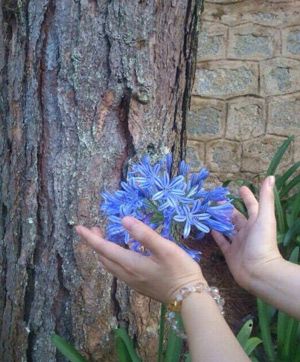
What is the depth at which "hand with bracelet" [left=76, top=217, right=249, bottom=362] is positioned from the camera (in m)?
1.17

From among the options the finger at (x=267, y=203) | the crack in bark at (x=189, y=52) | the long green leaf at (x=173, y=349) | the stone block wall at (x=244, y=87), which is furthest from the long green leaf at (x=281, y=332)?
the stone block wall at (x=244, y=87)

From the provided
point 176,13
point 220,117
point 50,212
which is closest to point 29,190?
point 50,212

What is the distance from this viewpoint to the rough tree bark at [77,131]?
174 centimetres

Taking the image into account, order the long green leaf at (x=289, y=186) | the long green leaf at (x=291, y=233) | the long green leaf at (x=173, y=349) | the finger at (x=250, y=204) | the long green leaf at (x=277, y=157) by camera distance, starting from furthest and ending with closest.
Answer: the long green leaf at (x=289, y=186) < the long green leaf at (x=277, y=157) < the long green leaf at (x=291, y=233) < the long green leaf at (x=173, y=349) < the finger at (x=250, y=204)

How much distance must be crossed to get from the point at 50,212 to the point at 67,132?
9.3 inches

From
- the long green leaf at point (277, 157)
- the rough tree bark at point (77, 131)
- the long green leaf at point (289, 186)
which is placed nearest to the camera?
the rough tree bark at point (77, 131)

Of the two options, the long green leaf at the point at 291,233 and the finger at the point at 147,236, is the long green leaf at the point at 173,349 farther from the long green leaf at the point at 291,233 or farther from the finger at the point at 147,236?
the long green leaf at the point at 291,233

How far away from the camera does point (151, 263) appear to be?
1.28 meters

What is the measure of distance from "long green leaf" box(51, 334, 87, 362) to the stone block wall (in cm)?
241

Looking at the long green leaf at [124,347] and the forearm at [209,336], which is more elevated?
the forearm at [209,336]

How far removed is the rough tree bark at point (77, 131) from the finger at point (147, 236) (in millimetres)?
554

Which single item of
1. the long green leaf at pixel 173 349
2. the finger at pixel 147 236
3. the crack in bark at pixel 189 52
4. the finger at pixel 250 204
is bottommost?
the long green leaf at pixel 173 349

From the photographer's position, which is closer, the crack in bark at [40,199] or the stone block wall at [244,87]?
the crack in bark at [40,199]

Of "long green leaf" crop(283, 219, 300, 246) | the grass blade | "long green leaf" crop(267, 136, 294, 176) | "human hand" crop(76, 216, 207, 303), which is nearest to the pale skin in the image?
"human hand" crop(76, 216, 207, 303)
